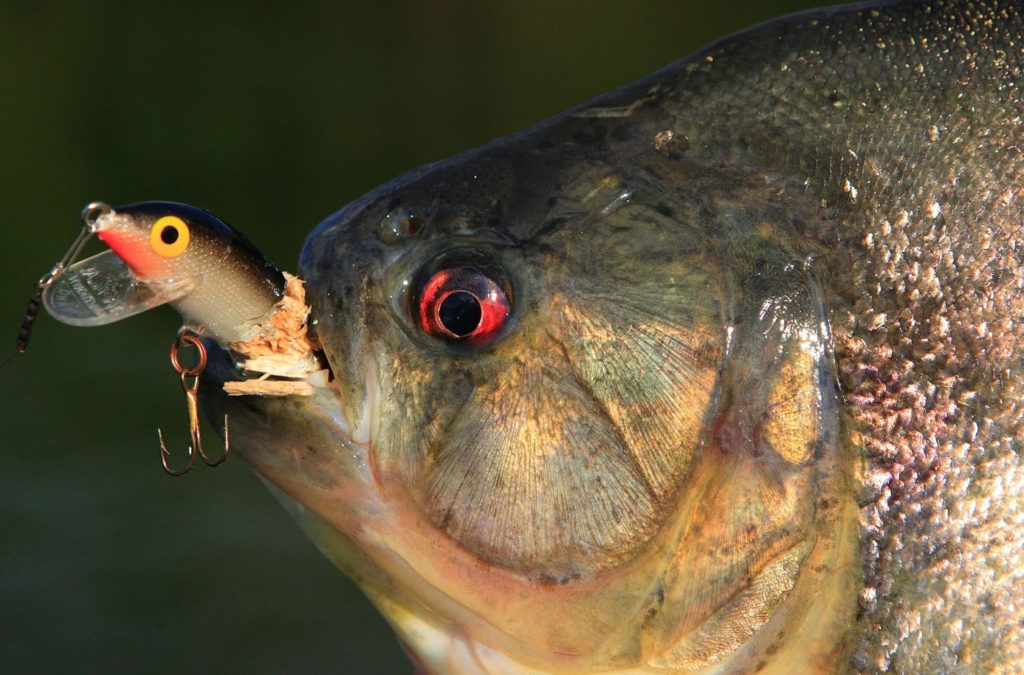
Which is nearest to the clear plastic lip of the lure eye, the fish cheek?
the lure eye

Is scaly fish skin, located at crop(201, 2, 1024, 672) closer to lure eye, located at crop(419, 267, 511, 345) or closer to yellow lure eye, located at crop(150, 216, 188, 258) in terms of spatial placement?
lure eye, located at crop(419, 267, 511, 345)

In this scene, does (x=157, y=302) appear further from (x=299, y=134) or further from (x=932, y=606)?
(x=299, y=134)

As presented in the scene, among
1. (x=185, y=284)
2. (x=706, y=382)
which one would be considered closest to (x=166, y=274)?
(x=185, y=284)

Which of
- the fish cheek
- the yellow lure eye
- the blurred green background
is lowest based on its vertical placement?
the blurred green background

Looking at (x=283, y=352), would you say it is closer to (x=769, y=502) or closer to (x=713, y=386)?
(x=713, y=386)

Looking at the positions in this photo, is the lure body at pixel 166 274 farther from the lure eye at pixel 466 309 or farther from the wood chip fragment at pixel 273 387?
the lure eye at pixel 466 309

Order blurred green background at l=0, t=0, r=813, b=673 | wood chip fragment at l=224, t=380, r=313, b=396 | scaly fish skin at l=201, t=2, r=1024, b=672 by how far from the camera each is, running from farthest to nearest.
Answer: blurred green background at l=0, t=0, r=813, b=673 → wood chip fragment at l=224, t=380, r=313, b=396 → scaly fish skin at l=201, t=2, r=1024, b=672

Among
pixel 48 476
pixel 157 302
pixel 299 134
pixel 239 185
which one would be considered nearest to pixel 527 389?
pixel 157 302
